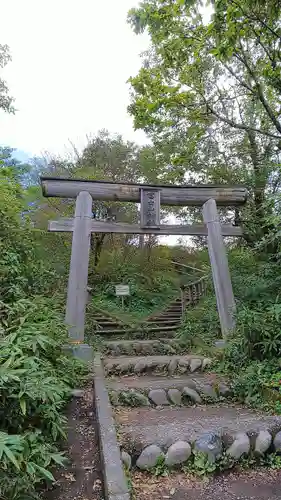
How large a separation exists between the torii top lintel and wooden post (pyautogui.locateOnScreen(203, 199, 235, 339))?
23 cm

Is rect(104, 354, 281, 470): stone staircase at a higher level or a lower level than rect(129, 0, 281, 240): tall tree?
lower

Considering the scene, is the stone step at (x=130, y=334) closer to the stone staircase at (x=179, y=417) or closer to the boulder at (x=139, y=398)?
the stone staircase at (x=179, y=417)

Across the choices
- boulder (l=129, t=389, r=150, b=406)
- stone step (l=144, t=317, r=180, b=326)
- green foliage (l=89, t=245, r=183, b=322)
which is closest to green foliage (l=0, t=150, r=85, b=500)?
boulder (l=129, t=389, r=150, b=406)

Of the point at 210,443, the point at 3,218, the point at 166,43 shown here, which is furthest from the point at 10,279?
the point at 166,43

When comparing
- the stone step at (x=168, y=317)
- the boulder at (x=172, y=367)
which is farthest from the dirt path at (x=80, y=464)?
the stone step at (x=168, y=317)

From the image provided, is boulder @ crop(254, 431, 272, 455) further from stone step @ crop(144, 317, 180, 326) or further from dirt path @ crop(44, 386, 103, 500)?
stone step @ crop(144, 317, 180, 326)

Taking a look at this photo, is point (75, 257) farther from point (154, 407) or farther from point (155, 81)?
point (155, 81)

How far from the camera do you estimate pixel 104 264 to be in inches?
466

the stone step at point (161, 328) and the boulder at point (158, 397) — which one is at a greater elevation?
the stone step at point (161, 328)

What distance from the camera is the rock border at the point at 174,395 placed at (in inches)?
152

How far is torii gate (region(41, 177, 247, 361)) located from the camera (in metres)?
5.74

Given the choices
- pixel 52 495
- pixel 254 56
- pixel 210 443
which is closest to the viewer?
pixel 52 495

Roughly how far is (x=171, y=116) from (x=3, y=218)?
4941 mm

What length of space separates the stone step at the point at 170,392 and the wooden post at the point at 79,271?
1286 millimetres
